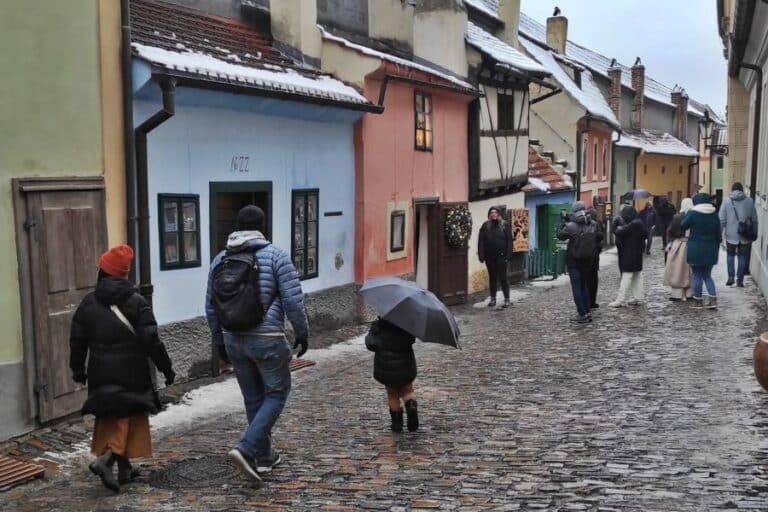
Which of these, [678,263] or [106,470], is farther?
[678,263]

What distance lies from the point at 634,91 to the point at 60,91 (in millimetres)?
39078

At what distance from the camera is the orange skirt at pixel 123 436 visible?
5.66 meters

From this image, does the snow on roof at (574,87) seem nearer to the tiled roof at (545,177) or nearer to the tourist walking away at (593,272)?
the tiled roof at (545,177)

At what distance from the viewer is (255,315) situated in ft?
18.4

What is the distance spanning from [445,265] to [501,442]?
9672 millimetres

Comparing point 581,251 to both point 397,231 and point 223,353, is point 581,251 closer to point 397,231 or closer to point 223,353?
point 397,231

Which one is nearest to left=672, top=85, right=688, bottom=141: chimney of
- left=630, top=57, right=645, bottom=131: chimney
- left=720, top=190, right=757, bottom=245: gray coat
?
left=630, top=57, right=645, bottom=131: chimney

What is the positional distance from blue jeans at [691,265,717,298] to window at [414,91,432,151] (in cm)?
493

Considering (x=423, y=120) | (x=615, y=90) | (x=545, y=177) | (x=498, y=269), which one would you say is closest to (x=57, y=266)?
(x=423, y=120)

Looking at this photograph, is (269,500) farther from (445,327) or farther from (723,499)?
(723,499)

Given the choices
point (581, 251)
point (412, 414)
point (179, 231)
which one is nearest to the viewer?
point (412, 414)

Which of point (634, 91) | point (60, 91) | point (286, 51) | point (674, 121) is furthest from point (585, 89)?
point (60, 91)

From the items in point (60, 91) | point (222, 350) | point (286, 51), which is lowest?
point (222, 350)

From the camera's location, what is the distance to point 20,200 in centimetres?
691
